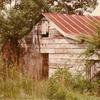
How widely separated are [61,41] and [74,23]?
152 centimetres

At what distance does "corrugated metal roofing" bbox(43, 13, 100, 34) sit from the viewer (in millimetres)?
20366

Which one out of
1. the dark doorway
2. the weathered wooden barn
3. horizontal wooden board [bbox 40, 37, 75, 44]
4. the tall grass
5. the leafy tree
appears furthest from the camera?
the dark doorway

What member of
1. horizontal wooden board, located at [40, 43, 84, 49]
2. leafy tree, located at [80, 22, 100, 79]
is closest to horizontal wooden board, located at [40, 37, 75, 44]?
horizontal wooden board, located at [40, 43, 84, 49]

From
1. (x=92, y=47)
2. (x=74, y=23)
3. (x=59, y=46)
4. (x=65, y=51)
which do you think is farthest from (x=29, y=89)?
(x=74, y=23)

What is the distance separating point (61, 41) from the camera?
67.8ft

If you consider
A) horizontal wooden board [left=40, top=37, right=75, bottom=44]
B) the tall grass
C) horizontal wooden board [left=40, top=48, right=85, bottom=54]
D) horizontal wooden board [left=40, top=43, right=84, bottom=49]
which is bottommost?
the tall grass

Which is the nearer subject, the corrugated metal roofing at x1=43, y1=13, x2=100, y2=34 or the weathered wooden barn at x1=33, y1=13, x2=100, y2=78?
the weathered wooden barn at x1=33, y1=13, x2=100, y2=78

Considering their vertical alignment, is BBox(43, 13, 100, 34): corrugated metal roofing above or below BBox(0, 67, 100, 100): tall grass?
above

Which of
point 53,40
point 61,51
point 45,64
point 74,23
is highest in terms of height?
point 74,23

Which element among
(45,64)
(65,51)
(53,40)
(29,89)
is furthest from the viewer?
(45,64)

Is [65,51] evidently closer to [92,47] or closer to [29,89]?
[92,47]

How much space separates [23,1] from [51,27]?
5.99m

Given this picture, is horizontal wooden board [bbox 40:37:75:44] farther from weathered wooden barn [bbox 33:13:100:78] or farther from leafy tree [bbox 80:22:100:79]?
leafy tree [bbox 80:22:100:79]

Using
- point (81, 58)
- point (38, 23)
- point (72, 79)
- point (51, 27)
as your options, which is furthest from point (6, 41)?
point (72, 79)
